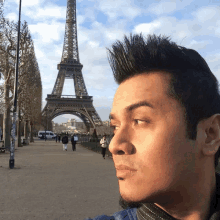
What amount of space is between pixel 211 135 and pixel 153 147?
185 millimetres

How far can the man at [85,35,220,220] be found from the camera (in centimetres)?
79

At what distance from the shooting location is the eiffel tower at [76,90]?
47822mm

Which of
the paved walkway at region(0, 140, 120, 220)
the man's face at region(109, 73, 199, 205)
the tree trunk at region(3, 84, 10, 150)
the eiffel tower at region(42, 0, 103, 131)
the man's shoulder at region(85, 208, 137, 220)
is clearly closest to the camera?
the man's face at region(109, 73, 199, 205)

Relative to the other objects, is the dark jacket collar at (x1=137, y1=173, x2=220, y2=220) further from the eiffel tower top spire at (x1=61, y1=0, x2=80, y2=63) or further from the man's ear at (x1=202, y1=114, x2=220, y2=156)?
the eiffel tower top spire at (x1=61, y1=0, x2=80, y2=63)

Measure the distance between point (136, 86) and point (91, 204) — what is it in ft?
16.3

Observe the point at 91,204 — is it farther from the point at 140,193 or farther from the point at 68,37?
the point at 68,37

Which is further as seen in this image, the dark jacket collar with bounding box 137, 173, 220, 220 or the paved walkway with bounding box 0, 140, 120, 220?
the paved walkway with bounding box 0, 140, 120, 220

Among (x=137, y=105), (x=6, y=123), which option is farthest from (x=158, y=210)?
(x=6, y=123)

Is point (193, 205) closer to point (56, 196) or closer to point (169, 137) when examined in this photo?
point (169, 137)

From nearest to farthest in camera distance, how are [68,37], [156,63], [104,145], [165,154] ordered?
[165,154], [156,63], [104,145], [68,37]

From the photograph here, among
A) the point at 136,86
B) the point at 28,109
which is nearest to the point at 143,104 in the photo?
the point at 136,86

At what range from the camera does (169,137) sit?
0.80 meters

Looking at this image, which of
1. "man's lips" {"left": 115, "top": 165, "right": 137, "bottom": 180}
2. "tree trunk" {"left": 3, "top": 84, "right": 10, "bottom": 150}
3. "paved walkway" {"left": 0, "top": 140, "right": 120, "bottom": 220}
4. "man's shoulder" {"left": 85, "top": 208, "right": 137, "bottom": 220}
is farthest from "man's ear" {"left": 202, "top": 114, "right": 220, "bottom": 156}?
"tree trunk" {"left": 3, "top": 84, "right": 10, "bottom": 150}

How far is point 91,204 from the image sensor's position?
544 cm
